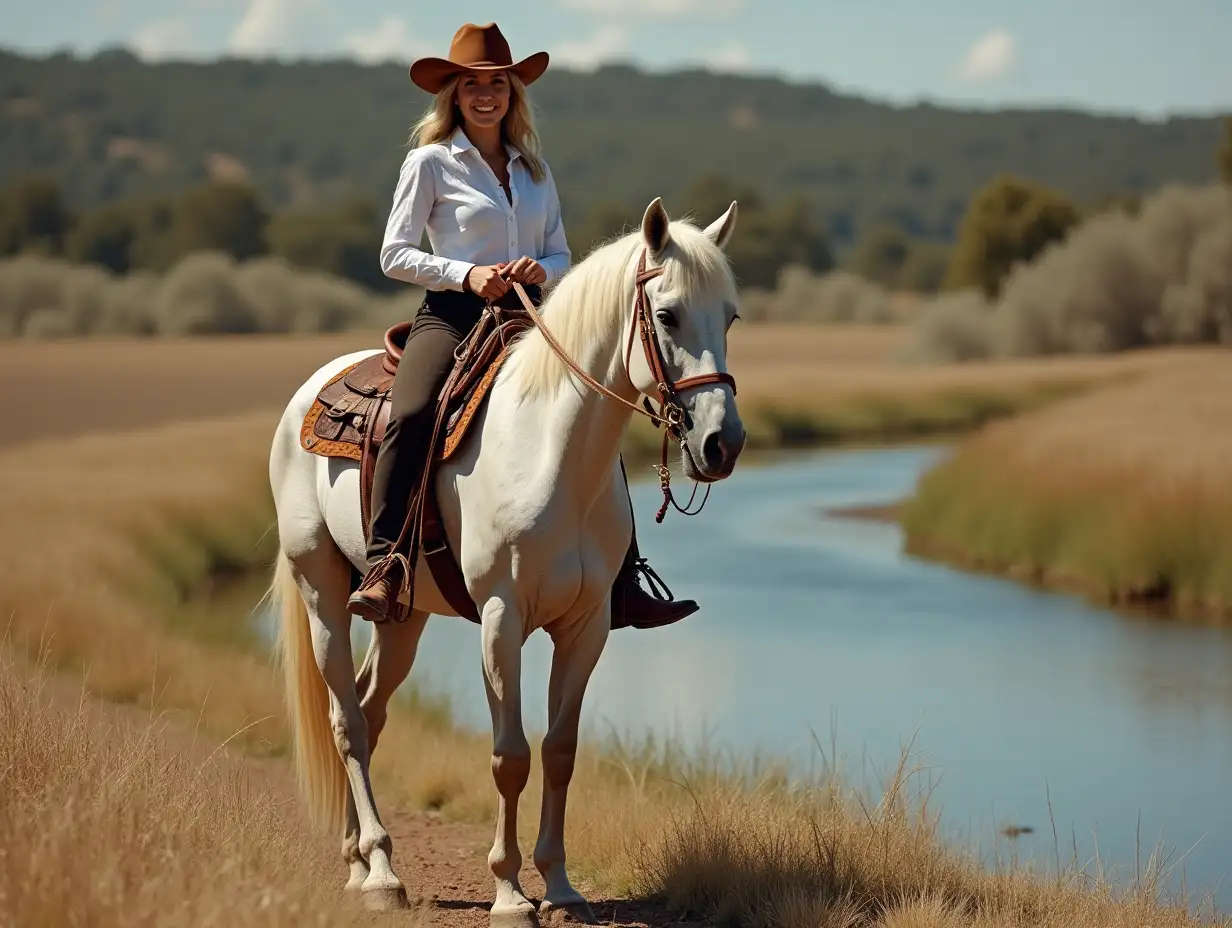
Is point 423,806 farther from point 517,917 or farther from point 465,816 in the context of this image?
point 517,917

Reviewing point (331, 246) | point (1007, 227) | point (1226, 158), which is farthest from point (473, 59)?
point (331, 246)

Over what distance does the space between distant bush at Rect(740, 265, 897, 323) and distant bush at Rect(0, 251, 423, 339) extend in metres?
22.6

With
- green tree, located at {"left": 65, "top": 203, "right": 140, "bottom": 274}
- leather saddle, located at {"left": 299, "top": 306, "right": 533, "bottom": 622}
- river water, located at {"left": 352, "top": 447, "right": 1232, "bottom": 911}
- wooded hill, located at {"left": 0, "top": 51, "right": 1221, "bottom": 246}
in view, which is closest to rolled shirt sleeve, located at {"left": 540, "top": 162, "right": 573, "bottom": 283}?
leather saddle, located at {"left": 299, "top": 306, "right": 533, "bottom": 622}

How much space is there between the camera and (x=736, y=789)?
A: 7227 millimetres

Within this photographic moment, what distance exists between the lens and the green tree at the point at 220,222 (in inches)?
3501

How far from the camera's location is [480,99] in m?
6.02

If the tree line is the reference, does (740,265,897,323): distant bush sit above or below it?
below

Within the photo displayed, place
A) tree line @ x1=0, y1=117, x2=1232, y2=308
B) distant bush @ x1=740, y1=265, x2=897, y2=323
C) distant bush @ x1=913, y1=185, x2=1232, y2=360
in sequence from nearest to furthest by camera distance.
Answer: distant bush @ x1=913, y1=185, x2=1232, y2=360
tree line @ x1=0, y1=117, x2=1232, y2=308
distant bush @ x1=740, y1=265, x2=897, y2=323

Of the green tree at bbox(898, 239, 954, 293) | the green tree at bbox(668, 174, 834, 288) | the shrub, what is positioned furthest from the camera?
the green tree at bbox(898, 239, 954, 293)

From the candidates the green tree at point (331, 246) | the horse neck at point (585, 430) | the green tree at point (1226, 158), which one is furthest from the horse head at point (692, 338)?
the green tree at point (331, 246)

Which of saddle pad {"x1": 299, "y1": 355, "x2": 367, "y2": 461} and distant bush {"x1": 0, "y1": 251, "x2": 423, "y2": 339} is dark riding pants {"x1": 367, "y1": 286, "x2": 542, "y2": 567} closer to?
saddle pad {"x1": 299, "y1": 355, "x2": 367, "y2": 461}

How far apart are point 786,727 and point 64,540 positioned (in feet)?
25.0

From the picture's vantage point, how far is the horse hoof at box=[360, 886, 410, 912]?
602cm

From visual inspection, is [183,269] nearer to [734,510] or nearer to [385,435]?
[734,510]
